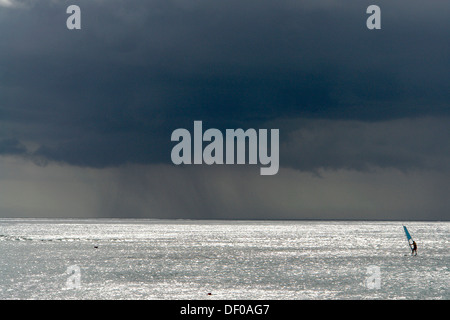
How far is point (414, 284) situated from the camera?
267 feet

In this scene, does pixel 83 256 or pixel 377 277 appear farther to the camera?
pixel 83 256

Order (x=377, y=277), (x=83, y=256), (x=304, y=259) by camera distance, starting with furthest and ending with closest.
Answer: (x=83, y=256), (x=304, y=259), (x=377, y=277)

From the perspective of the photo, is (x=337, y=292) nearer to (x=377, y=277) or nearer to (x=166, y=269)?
(x=377, y=277)

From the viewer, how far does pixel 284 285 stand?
80062mm
